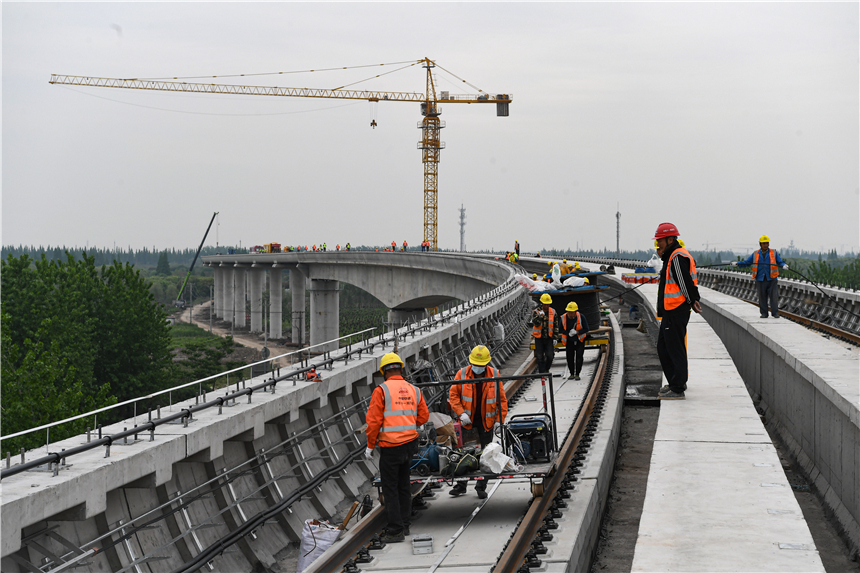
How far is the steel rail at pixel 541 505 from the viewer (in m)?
7.42

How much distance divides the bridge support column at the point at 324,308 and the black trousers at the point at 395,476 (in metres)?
90.2

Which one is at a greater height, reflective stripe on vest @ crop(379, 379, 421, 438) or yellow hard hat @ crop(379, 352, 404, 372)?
yellow hard hat @ crop(379, 352, 404, 372)

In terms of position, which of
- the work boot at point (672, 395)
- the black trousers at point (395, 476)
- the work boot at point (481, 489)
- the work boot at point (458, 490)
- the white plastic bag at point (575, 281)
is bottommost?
the work boot at point (458, 490)

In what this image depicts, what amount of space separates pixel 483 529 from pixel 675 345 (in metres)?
4.20

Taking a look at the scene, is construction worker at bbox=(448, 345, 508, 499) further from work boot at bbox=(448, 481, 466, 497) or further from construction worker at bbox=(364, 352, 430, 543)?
construction worker at bbox=(364, 352, 430, 543)

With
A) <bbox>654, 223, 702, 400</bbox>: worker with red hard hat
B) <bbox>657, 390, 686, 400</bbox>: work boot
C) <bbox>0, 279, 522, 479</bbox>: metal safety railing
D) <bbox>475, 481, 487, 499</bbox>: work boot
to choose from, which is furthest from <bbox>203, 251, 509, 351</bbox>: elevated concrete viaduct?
<bbox>475, 481, 487, 499</bbox>: work boot

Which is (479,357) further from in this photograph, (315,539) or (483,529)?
(315,539)

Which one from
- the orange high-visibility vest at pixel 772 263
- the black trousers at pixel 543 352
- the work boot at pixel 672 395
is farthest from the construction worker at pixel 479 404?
the orange high-visibility vest at pixel 772 263

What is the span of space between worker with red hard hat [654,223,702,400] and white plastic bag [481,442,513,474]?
3.54m

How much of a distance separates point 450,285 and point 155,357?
2514 cm

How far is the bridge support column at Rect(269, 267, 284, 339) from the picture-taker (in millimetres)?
113188

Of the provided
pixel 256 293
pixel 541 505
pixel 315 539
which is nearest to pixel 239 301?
pixel 256 293

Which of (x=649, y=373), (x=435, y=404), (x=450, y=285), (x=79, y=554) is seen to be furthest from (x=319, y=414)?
(x=450, y=285)

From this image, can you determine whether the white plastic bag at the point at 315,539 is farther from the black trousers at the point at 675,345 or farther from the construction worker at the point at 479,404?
the black trousers at the point at 675,345
